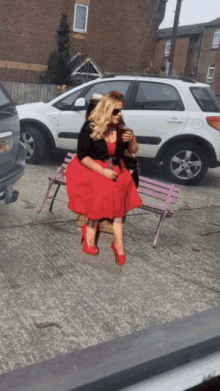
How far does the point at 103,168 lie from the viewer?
118 centimetres

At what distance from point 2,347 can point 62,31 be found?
815 inches

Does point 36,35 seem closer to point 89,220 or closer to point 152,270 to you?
point 152,270

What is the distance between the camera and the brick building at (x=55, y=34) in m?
21.7

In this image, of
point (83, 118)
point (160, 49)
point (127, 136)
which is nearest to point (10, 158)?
point (83, 118)

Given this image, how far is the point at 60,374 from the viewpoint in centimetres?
212

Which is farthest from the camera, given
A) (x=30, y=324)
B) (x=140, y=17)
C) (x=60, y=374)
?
(x=140, y=17)

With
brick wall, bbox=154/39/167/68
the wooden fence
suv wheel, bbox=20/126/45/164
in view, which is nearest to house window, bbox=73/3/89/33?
brick wall, bbox=154/39/167/68

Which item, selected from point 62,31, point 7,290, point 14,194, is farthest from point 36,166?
point 62,31

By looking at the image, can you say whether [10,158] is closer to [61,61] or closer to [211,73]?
[61,61]

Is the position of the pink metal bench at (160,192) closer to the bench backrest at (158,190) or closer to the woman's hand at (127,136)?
the bench backrest at (158,190)

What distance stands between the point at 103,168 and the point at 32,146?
3.80ft

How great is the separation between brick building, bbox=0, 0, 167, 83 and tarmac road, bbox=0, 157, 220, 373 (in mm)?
17457

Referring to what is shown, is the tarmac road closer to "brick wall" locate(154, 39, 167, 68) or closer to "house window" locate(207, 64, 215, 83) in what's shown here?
"brick wall" locate(154, 39, 167, 68)

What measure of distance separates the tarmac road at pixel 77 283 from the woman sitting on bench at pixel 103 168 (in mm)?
947
